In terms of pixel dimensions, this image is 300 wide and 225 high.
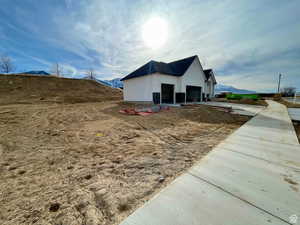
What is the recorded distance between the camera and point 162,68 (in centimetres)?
1377

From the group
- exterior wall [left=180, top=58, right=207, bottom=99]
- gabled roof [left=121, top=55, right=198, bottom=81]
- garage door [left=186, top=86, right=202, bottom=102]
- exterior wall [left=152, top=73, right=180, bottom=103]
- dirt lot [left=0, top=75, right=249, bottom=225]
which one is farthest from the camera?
garage door [left=186, top=86, right=202, bottom=102]

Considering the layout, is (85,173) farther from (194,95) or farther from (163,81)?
(194,95)

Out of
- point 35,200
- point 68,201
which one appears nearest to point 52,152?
point 35,200

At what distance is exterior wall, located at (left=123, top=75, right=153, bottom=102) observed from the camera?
12730mm

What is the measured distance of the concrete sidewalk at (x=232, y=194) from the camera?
1.26 meters

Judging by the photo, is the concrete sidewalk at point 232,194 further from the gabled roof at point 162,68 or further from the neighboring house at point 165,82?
the gabled roof at point 162,68

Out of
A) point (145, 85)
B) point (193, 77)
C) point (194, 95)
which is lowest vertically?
point (194, 95)

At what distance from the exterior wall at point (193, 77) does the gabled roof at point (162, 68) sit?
2.04 ft

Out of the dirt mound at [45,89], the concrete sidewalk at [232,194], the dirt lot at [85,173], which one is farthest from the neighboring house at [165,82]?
the concrete sidewalk at [232,194]

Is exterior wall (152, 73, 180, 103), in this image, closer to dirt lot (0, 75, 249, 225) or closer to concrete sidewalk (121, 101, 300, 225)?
dirt lot (0, 75, 249, 225)

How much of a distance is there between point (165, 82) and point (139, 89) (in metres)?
3.24

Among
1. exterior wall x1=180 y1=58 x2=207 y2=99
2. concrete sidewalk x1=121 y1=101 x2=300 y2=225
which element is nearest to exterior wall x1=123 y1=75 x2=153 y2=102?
exterior wall x1=180 y1=58 x2=207 y2=99

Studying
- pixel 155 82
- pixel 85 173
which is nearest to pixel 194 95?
pixel 155 82

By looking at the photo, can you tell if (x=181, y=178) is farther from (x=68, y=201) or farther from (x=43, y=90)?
(x=43, y=90)
